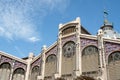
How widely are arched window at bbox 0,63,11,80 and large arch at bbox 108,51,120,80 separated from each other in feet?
71.7

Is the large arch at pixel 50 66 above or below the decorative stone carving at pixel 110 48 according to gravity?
A: below

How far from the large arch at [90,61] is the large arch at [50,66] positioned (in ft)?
Answer: 21.3

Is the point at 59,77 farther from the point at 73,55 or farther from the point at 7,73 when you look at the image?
the point at 7,73

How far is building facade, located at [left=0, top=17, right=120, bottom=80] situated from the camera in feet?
106

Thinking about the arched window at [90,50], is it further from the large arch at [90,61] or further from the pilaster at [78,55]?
the pilaster at [78,55]

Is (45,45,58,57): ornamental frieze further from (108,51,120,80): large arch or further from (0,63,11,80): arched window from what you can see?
(108,51,120,80): large arch

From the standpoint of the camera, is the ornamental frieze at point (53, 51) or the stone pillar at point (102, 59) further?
the ornamental frieze at point (53, 51)

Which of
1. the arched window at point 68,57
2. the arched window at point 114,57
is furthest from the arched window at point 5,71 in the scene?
the arched window at point 114,57

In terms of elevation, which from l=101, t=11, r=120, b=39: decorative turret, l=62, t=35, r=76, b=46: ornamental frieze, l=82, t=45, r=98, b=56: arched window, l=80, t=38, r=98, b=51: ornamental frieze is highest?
l=101, t=11, r=120, b=39: decorative turret

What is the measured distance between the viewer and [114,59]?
104 feet

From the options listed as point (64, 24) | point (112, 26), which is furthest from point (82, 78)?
point (112, 26)

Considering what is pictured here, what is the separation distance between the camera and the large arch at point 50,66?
3795 cm

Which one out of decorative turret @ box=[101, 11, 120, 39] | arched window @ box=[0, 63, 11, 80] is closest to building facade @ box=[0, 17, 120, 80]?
arched window @ box=[0, 63, 11, 80]

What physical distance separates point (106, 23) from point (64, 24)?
127 feet
